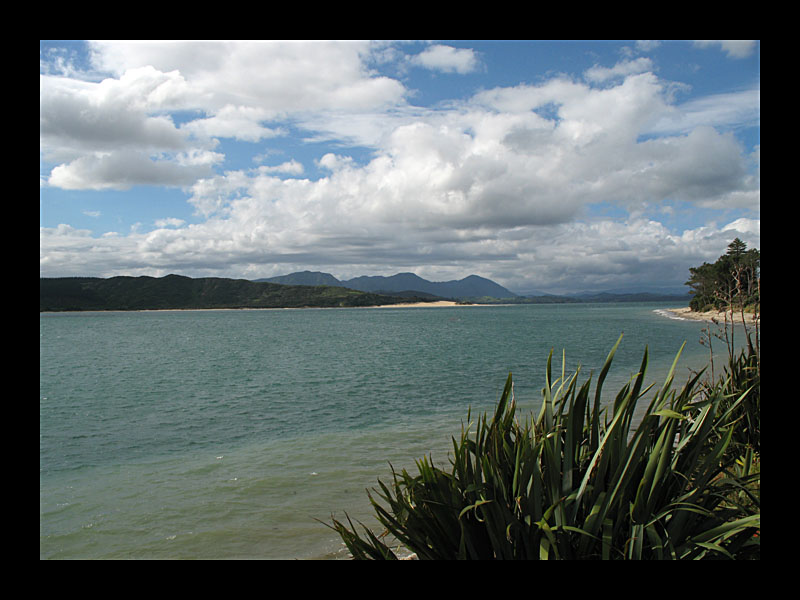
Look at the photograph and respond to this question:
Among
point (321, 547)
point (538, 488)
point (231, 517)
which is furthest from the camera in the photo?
point (231, 517)

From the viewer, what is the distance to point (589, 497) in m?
3.02

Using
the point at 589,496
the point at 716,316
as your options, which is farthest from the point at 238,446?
the point at 716,316

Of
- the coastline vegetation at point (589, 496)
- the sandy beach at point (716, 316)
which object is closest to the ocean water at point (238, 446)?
the coastline vegetation at point (589, 496)

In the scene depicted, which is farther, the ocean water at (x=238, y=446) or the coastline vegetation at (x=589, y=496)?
the ocean water at (x=238, y=446)

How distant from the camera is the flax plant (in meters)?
2.80

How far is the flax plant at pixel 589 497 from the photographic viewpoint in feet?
9.19

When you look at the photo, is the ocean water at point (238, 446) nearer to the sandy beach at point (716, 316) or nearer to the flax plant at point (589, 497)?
the flax plant at point (589, 497)

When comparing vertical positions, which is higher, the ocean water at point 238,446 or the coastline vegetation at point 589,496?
the coastline vegetation at point 589,496

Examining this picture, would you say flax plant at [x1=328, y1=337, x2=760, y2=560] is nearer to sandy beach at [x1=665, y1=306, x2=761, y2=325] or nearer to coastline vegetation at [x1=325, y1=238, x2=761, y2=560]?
coastline vegetation at [x1=325, y1=238, x2=761, y2=560]
